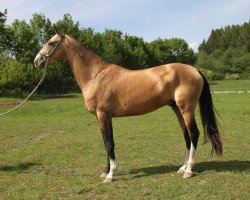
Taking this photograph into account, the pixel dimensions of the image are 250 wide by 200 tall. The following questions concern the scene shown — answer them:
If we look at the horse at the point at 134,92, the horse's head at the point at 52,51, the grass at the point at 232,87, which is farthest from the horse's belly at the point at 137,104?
the grass at the point at 232,87

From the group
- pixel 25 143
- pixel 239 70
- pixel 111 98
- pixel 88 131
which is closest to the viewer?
pixel 111 98

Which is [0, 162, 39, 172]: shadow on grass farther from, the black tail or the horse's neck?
the black tail

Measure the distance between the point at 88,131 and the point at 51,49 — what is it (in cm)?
711

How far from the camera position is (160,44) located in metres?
79.1

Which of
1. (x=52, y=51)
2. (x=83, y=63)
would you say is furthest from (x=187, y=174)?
(x=52, y=51)

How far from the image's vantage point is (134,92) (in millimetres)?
6691

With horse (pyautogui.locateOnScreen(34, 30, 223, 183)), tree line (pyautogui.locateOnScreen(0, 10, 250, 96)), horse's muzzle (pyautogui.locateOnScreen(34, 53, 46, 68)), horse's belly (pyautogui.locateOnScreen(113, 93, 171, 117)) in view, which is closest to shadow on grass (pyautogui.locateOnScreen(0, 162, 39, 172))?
horse (pyautogui.locateOnScreen(34, 30, 223, 183))

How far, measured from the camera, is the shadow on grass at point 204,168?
6.88 meters

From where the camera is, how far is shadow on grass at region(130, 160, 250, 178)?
6875mm

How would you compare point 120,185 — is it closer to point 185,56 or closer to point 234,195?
point 234,195

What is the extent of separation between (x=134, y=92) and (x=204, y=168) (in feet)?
6.76

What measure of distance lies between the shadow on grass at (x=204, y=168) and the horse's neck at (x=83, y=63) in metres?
1.98

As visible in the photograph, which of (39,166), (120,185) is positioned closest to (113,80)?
(120,185)

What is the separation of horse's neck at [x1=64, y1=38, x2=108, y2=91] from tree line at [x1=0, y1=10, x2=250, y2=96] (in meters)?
28.6
